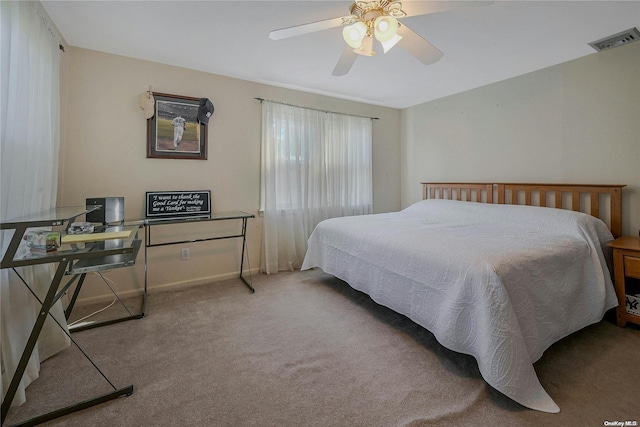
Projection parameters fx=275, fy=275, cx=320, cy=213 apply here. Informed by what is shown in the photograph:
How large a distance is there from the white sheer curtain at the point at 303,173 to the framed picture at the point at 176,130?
75cm

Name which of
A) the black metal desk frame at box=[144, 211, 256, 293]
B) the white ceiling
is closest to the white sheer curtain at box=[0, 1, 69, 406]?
the white ceiling

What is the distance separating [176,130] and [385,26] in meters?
2.34

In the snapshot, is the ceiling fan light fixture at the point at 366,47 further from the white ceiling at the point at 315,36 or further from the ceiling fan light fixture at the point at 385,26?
the white ceiling at the point at 315,36

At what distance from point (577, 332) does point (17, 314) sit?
12.1 ft

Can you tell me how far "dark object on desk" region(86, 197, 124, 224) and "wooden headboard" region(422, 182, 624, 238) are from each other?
3.90 meters

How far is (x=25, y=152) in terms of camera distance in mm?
1622

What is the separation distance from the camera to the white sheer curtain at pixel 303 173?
343 cm

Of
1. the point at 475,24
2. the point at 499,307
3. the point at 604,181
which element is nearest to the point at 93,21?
the point at 475,24

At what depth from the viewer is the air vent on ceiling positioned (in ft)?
7.24

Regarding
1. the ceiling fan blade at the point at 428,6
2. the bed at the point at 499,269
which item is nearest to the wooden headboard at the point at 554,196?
the bed at the point at 499,269

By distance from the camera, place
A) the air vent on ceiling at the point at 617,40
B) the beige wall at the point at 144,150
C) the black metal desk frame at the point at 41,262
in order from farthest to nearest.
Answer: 1. the beige wall at the point at 144,150
2. the air vent on ceiling at the point at 617,40
3. the black metal desk frame at the point at 41,262

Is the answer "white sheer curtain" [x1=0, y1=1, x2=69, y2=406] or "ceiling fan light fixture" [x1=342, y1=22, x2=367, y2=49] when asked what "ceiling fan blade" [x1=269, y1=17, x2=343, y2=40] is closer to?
"ceiling fan light fixture" [x1=342, y1=22, x2=367, y2=49]

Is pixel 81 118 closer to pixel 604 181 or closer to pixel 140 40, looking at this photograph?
pixel 140 40

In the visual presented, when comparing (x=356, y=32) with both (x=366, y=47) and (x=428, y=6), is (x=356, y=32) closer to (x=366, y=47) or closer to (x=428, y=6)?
(x=366, y=47)
